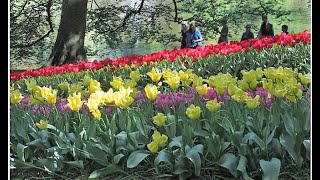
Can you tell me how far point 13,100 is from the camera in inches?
85.3

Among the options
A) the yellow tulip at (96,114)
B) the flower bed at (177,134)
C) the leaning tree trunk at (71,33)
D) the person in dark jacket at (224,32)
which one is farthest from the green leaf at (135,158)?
the leaning tree trunk at (71,33)

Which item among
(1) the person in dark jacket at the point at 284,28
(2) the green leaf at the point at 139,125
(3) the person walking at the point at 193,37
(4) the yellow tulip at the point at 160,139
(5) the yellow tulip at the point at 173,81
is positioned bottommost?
(4) the yellow tulip at the point at 160,139

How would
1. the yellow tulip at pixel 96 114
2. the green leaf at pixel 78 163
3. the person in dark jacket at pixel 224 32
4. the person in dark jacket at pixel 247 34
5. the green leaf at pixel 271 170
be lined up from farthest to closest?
the person in dark jacket at pixel 247 34, the person in dark jacket at pixel 224 32, the yellow tulip at pixel 96 114, the green leaf at pixel 78 163, the green leaf at pixel 271 170

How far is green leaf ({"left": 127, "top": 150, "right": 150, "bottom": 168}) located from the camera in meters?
1.68

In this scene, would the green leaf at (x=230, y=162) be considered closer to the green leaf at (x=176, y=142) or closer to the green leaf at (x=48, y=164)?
the green leaf at (x=176, y=142)

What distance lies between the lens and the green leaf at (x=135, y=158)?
1.68 metres

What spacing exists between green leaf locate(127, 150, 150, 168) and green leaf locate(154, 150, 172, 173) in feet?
0.15

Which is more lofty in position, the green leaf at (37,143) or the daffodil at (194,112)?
the daffodil at (194,112)

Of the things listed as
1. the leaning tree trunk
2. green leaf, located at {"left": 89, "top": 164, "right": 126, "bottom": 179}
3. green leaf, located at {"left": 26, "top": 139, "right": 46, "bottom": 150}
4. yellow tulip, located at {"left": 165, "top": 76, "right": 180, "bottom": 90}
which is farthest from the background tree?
green leaf, located at {"left": 89, "top": 164, "right": 126, "bottom": 179}

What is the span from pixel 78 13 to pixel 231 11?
1509 mm

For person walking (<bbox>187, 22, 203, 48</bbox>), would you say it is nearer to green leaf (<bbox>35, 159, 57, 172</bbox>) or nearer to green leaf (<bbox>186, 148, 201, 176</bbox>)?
green leaf (<bbox>35, 159, 57, 172</bbox>)

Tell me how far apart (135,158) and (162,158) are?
10 cm

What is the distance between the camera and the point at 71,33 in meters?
4.42

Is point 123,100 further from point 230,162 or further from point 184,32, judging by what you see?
point 184,32
